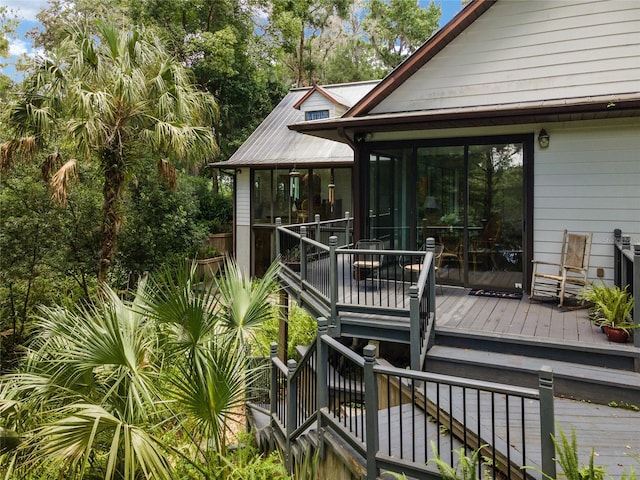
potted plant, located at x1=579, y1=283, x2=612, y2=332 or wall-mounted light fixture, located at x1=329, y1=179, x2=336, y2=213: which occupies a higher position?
wall-mounted light fixture, located at x1=329, y1=179, x2=336, y2=213

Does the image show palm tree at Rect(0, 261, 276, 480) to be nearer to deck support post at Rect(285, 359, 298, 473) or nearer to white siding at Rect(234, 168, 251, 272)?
deck support post at Rect(285, 359, 298, 473)

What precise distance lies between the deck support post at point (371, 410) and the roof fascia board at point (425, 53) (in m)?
5.74

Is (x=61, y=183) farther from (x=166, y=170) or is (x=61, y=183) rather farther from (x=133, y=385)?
(x=133, y=385)

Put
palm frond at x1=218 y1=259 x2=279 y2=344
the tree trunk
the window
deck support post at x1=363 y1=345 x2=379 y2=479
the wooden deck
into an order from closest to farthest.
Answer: deck support post at x1=363 y1=345 x2=379 y2=479 < palm frond at x1=218 y1=259 x2=279 y2=344 < the wooden deck < the tree trunk < the window

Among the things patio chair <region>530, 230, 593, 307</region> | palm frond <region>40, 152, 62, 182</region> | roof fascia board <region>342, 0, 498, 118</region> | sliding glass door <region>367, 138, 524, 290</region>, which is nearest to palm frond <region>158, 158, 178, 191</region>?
palm frond <region>40, 152, 62, 182</region>

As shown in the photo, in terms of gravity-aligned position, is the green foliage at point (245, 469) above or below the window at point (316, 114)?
below

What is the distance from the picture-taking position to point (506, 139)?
23.5 feet

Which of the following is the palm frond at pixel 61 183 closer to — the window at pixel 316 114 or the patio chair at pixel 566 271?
the patio chair at pixel 566 271

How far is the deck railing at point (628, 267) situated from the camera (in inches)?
176

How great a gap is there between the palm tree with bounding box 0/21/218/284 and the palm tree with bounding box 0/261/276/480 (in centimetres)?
481

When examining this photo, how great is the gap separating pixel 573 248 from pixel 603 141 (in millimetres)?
1640

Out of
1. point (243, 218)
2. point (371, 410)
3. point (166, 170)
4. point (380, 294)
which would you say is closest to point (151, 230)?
point (243, 218)

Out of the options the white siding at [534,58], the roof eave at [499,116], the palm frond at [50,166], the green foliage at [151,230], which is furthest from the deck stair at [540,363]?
the green foliage at [151,230]

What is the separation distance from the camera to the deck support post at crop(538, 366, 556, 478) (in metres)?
2.75
